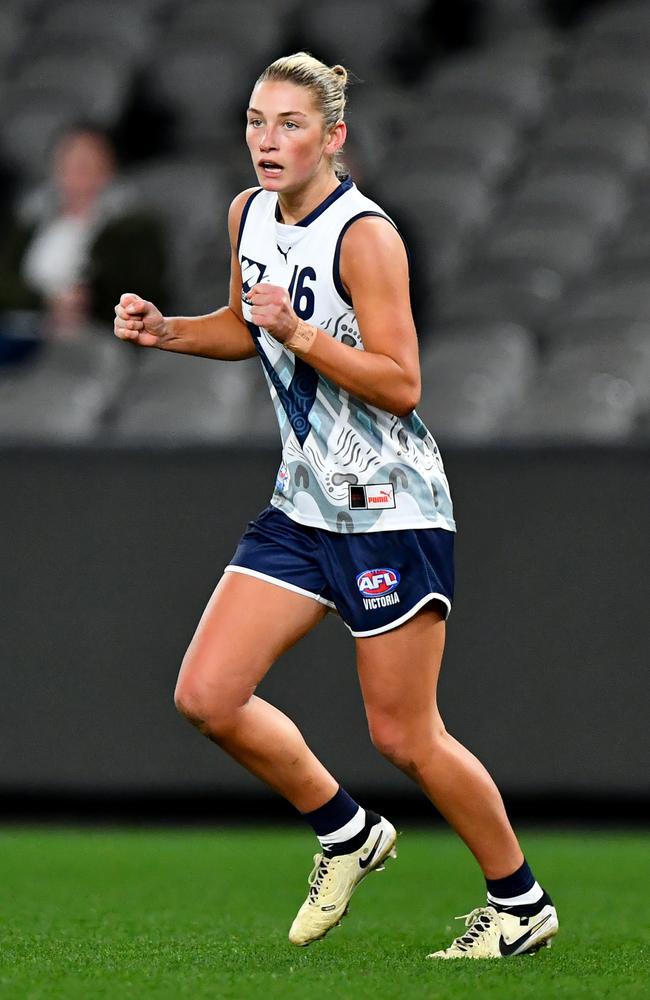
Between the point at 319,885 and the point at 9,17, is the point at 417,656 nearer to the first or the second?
the point at 319,885

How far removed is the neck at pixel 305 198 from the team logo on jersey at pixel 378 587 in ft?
2.76

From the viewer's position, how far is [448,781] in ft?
14.2

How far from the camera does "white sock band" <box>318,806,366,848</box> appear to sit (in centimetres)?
448

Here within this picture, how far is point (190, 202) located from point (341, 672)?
12.2ft

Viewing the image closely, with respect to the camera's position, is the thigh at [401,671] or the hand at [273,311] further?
the thigh at [401,671]

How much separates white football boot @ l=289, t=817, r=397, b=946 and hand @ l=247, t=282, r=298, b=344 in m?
1.32

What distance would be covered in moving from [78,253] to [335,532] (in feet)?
14.1

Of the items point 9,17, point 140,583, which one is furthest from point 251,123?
point 9,17

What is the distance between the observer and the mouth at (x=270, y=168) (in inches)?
163

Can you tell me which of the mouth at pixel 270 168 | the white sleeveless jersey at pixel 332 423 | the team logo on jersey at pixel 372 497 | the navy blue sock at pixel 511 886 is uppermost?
the mouth at pixel 270 168

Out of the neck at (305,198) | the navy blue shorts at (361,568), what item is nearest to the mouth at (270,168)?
the neck at (305,198)

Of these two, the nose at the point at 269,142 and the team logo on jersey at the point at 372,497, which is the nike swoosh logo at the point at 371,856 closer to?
the team logo on jersey at the point at 372,497

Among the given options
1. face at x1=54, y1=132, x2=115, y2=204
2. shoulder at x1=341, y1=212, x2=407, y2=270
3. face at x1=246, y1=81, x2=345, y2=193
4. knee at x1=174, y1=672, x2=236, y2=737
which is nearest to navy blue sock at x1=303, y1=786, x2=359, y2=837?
knee at x1=174, y1=672, x2=236, y2=737

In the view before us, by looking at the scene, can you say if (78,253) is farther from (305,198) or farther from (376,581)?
(376,581)
